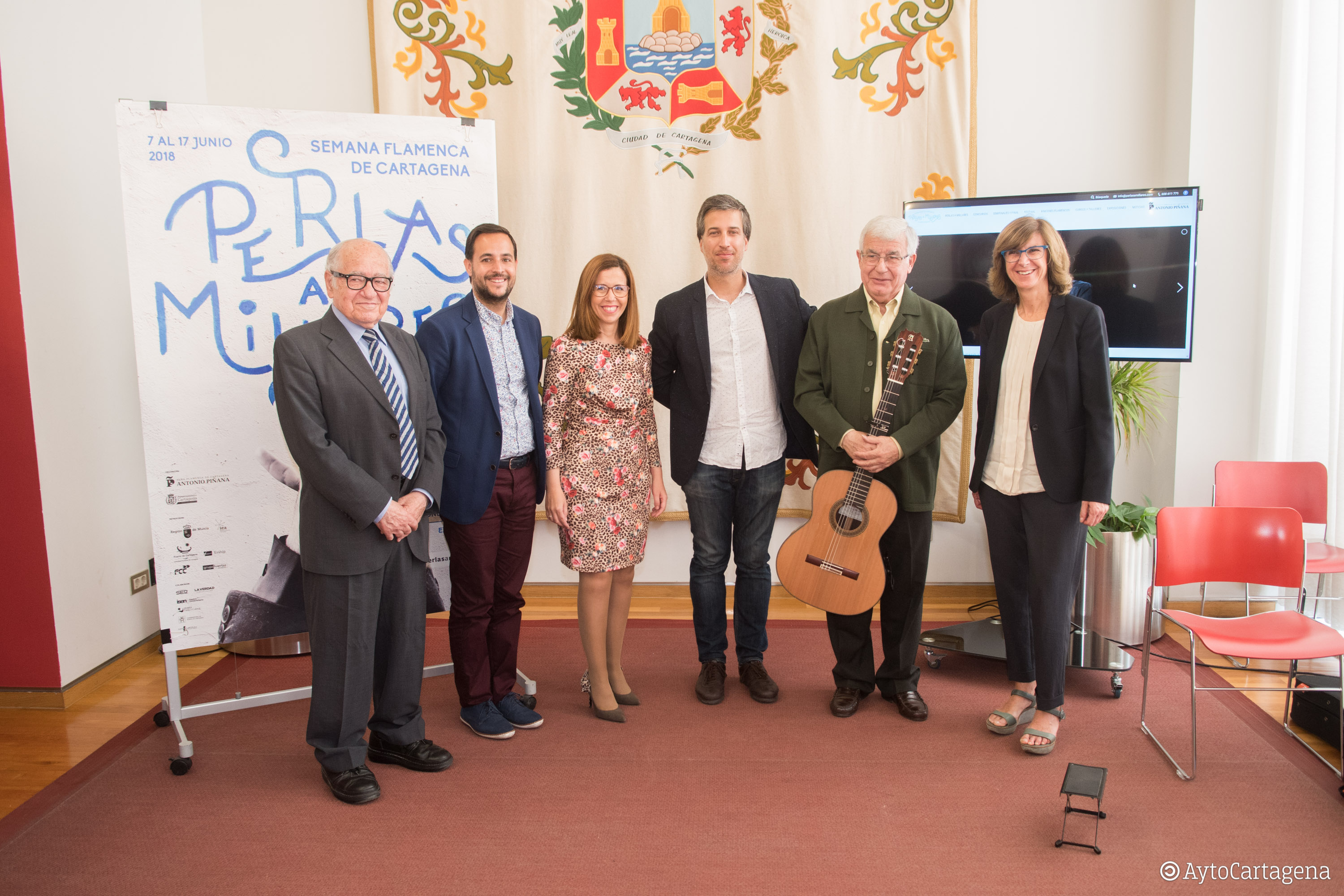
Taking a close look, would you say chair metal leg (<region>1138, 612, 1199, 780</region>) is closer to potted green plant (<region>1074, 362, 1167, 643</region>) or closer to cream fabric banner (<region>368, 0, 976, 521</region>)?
potted green plant (<region>1074, 362, 1167, 643</region>)

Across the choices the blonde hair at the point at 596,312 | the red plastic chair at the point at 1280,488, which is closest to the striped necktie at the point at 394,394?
the blonde hair at the point at 596,312

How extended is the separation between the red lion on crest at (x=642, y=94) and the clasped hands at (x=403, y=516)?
2382 millimetres

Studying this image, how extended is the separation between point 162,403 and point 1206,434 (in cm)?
422

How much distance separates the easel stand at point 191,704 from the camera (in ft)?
8.57

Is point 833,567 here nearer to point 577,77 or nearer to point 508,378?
point 508,378

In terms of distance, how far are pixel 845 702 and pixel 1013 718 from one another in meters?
0.54

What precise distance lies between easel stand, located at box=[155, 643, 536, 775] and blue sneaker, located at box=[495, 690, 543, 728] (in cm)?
11

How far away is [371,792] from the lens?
2.41m

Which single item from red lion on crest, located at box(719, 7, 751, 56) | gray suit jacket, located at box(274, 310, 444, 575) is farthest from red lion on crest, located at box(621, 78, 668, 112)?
gray suit jacket, located at box(274, 310, 444, 575)

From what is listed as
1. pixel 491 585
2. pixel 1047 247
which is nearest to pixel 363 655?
pixel 491 585

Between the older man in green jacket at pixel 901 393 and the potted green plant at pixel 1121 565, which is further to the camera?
the potted green plant at pixel 1121 565

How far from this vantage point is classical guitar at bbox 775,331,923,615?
8.90 feet

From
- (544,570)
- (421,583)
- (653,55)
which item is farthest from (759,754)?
(653,55)

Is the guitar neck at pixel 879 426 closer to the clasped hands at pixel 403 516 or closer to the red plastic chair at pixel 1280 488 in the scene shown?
the clasped hands at pixel 403 516
